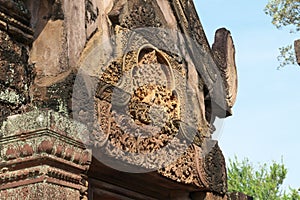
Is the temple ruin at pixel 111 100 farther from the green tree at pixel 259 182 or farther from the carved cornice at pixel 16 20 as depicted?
the green tree at pixel 259 182

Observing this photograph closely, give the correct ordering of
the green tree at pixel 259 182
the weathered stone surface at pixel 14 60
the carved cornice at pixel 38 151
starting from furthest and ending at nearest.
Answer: the green tree at pixel 259 182 → the weathered stone surface at pixel 14 60 → the carved cornice at pixel 38 151

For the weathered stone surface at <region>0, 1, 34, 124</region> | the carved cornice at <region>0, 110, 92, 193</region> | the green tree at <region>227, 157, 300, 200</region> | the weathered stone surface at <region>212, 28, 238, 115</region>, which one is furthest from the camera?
the green tree at <region>227, 157, 300, 200</region>

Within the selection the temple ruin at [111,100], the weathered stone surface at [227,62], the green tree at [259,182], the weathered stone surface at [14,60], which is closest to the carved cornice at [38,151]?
the temple ruin at [111,100]

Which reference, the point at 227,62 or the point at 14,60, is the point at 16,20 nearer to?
the point at 14,60

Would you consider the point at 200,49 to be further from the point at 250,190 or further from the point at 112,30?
the point at 250,190

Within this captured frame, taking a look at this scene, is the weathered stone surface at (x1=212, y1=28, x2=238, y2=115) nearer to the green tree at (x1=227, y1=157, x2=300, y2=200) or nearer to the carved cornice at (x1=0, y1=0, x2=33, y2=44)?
the carved cornice at (x1=0, y1=0, x2=33, y2=44)

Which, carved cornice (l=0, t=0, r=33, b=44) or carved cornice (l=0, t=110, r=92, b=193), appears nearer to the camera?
carved cornice (l=0, t=110, r=92, b=193)

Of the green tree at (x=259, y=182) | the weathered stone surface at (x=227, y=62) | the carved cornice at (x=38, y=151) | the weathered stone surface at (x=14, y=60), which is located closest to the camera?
the carved cornice at (x=38, y=151)

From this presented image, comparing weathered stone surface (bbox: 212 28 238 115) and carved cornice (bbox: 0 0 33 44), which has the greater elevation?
weathered stone surface (bbox: 212 28 238 115)

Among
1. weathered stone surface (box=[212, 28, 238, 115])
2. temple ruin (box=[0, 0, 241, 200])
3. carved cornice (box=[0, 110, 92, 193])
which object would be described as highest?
weathered stone surface (box=[212, 28, 238, 115])

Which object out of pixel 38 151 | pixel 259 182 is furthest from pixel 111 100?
pixel 259 182

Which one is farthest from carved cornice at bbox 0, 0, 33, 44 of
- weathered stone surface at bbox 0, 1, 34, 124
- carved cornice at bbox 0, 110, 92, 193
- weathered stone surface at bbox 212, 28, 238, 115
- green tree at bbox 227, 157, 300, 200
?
green tree at bbox 227, 157, 300, 200

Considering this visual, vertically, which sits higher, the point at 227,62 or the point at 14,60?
the point at 227,62

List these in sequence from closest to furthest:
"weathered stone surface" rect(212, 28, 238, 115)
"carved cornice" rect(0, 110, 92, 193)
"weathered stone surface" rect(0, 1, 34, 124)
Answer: "carved cornice" rect(0, 110, 92, 193) < "weathered stone surface" rect(0, 1, 34, 124) < "weathered stone surface" rect(212, 28, 238, 115)
